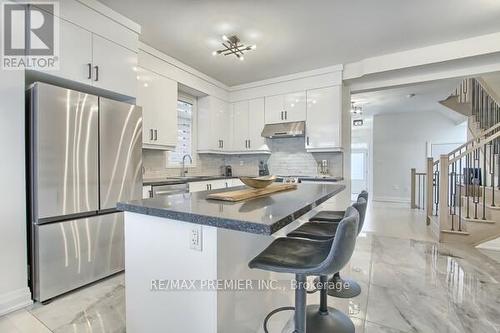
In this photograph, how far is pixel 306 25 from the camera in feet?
9.46

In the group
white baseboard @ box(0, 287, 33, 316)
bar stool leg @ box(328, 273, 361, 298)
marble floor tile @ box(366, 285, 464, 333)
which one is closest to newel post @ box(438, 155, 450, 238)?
marble floor tile @ box(366, 285, 464, 333)

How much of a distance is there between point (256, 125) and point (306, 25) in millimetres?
2253

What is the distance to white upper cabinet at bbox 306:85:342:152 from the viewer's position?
4.15 meters

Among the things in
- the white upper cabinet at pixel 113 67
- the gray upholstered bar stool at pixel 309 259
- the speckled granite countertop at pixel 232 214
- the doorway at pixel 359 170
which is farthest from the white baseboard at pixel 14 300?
the doorway at pixel 359 170

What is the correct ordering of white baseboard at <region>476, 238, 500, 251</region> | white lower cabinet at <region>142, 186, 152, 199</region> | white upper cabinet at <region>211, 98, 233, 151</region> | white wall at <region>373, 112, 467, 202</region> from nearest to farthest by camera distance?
1. white lower cabinet at <region>142, 186, 152, 199</region>
2. white baseboard at <region>476, 238, 500, 251</region>
3. white upper cabinet at <region>211, 98, 233, 151</region>
4. white wall at <region>373, 112, 467, 202</region>

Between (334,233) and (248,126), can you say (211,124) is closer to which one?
(248,126)

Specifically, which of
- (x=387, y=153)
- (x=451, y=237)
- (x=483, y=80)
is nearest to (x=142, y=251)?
(x=451, y=237)

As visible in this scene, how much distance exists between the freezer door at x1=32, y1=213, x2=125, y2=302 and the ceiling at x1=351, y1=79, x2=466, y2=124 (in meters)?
4.93

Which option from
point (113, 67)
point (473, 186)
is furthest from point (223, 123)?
point (473, 186)

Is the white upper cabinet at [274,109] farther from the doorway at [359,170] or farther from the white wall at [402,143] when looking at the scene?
the doorway at [359,170]

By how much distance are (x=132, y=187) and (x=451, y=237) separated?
4.40 m

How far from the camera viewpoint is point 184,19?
2.77 meters

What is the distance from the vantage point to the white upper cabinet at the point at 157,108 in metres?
3.39

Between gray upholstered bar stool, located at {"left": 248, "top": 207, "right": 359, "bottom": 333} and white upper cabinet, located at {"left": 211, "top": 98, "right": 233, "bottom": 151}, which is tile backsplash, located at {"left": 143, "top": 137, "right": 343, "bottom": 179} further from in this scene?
gray upholstered bar stool, located at {"left": 248, "top": 207, "right": 359, "bottom": 333}
